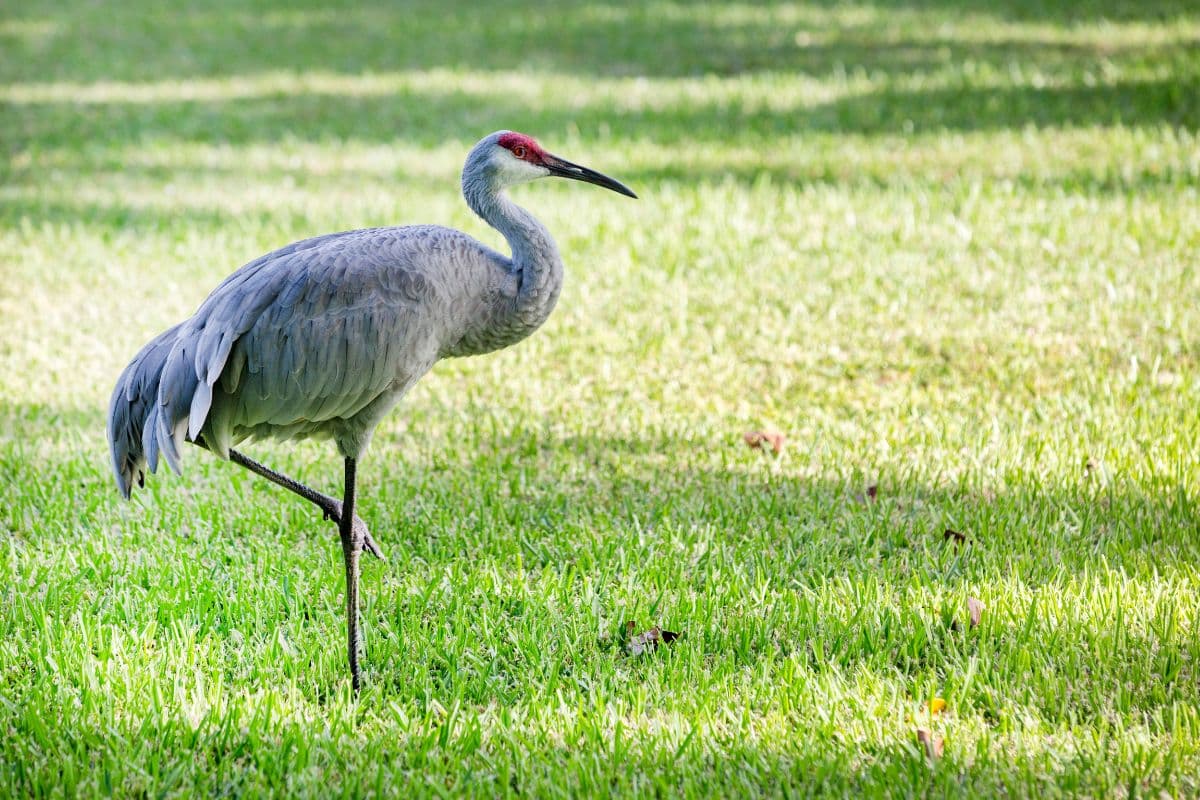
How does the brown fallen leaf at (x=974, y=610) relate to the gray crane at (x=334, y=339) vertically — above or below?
below

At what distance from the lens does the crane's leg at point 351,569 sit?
3572 millimetres

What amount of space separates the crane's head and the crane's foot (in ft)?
3.73

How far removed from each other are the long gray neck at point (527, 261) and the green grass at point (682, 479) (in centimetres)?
83

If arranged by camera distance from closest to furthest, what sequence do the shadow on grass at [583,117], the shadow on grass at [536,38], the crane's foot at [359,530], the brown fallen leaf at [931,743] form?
the brown fallen leaf at [931,743], the crane's foot at [359,530], the shadow on grass at [583,117], the shadow on grass at [536,38]

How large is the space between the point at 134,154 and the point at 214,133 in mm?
813

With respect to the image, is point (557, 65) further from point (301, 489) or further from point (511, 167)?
point (301, 489)

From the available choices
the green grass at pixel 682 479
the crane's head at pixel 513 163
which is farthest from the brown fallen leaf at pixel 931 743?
the crane's head at pixel 513 163

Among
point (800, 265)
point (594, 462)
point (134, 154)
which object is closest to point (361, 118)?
point (134, 154)

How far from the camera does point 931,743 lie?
10.2 feet

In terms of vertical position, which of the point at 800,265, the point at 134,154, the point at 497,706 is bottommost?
the point at 497,706

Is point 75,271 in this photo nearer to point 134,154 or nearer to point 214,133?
point 134,154

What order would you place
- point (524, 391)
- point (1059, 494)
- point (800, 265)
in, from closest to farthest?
point (1059, 494) < point (524, 391) < point (800, 265)

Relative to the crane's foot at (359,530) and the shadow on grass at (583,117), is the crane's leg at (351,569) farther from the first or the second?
the shadow on grass at (583,117)

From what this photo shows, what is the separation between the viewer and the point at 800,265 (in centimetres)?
690
